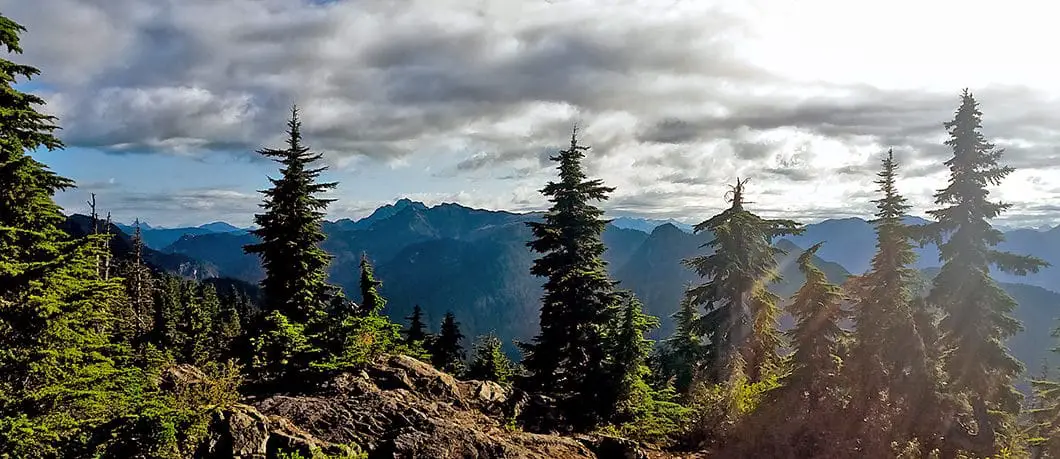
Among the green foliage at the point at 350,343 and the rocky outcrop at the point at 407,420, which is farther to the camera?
the green foliage at the point at 350,343

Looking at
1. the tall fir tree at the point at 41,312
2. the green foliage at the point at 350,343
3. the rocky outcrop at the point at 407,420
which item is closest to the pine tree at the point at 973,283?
Answer: the rocky outcrop at the point at 407,420

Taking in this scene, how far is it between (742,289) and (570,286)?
7727 mm

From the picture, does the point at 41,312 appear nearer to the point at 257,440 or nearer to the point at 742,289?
the point at 257,440

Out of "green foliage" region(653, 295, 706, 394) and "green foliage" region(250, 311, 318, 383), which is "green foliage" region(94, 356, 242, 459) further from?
"green foliage" region(653, 295, 706, 394)

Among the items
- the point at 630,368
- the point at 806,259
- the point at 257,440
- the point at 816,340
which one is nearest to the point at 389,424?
the point at 257,440

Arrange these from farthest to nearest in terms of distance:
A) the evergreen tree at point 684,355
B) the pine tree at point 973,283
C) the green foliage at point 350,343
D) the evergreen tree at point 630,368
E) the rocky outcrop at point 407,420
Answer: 1. the evergreen tree at point 684,355
2. the pine tree at point 973,283
3. the evergreen tree at point 630,368
4. the green foliage at point 350,343
5. the rocky outcrop at point 407,420

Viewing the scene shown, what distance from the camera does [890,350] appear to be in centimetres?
1750

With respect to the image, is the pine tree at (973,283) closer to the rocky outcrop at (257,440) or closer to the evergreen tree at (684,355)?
the evergreen tree at (684,355)

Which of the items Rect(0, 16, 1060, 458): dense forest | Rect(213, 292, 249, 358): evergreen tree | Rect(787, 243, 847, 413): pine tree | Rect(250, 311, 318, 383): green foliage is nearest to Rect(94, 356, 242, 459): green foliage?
Rect(0, 16, 1060, 458): dense forest

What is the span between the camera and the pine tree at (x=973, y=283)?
2352cm

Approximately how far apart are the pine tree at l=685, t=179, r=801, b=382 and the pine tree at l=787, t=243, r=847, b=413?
7.14 meters

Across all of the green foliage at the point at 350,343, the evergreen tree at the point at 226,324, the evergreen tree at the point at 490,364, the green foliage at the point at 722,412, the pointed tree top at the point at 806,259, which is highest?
the pointed tree top at the point at 806,259

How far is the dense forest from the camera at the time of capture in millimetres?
13555

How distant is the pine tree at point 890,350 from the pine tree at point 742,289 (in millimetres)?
7436
